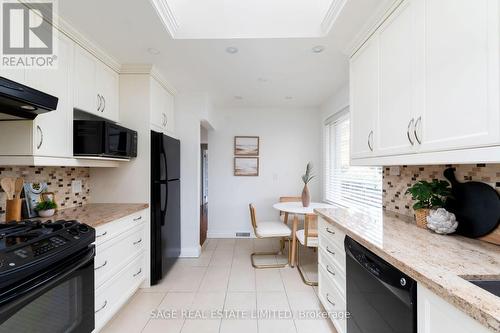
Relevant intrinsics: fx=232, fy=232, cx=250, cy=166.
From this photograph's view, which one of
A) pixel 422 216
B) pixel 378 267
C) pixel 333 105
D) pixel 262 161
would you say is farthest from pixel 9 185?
pixel 333 105

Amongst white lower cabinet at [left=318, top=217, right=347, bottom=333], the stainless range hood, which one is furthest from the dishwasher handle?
the stainless range hood

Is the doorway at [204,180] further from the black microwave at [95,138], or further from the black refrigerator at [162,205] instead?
the black microwave at [95,138]

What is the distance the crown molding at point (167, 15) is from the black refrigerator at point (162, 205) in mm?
1060

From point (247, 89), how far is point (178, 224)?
2148 mm

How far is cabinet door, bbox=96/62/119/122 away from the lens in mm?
2279

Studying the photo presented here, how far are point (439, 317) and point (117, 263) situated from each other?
2.13m

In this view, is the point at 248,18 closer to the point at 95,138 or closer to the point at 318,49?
the point at 318,49

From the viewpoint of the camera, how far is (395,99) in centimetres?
147

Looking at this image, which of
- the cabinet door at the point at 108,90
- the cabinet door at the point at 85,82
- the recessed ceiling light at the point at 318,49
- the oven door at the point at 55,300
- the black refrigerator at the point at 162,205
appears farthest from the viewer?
the black refrigerator at the point at 162,205

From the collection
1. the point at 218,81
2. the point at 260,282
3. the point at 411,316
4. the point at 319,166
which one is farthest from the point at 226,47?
the point at 319,166

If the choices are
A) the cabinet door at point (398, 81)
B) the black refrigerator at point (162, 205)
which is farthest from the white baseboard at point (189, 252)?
the cabinet door at point (398, 81)

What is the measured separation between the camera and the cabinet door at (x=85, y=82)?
1968mm

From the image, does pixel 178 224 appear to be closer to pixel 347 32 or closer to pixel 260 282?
pixel 260 282

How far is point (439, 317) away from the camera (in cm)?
81
